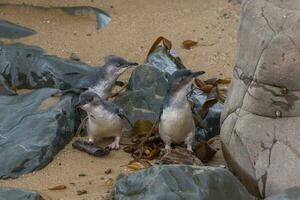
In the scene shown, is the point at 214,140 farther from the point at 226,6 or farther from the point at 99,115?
the point at 226,6

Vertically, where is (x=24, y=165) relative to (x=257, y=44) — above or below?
below

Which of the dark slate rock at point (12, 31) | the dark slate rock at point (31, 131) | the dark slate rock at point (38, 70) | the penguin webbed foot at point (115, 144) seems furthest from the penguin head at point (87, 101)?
the dark slate rock at point (12, 31)

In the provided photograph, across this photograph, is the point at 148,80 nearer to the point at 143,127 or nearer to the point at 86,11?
the point at 143,127

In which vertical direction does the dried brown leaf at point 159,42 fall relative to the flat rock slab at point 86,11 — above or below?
below

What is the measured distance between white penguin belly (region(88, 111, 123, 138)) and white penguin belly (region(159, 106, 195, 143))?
45 cm

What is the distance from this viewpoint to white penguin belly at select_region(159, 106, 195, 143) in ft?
23.2

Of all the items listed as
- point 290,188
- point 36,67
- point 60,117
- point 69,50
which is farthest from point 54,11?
point 290,188

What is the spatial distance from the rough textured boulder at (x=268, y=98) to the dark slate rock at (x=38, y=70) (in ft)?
8.79

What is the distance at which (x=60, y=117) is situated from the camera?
294 inches

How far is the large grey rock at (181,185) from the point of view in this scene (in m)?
5.60

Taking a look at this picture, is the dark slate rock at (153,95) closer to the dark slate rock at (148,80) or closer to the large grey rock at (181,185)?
the dark slate rock at (148,80)

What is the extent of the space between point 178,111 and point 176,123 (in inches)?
3.9

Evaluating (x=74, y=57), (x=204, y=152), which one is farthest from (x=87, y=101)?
(x=74, y=57)

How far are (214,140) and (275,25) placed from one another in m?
1.73
